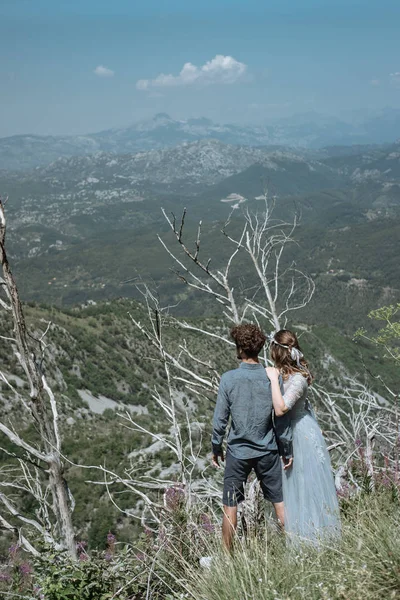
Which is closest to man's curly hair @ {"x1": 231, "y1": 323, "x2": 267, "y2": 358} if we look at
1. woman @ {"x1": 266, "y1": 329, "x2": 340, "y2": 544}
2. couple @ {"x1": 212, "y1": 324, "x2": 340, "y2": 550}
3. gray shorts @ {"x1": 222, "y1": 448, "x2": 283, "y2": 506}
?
couple @ {"x1": 212, "y1": 324, "x2": 340, "y2": 550}

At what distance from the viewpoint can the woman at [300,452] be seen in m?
3.30

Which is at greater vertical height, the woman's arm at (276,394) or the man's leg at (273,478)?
the woman's arm at (276,394)

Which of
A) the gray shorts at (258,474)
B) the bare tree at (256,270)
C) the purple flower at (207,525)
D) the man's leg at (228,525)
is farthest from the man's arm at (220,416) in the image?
the bare tree at (256,270)

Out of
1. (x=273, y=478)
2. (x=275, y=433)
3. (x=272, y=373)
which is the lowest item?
(x=273, y=478)

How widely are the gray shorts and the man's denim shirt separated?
2.0 inches

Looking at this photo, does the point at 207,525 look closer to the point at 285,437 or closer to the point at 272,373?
the point at 285,437

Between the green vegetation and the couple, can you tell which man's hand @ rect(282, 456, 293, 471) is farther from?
the green vegetation

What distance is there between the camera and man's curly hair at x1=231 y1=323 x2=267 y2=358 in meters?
3.52

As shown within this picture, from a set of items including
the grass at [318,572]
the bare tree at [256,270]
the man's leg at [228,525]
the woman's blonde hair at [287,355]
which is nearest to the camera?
the grass at [318,572]

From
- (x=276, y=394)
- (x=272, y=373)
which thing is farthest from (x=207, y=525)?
(x=272, y=373)

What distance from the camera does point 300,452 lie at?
11.4 feet

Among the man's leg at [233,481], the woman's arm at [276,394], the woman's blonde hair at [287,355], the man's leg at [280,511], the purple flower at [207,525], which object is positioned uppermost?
the woman's blonde hair at [287,355]

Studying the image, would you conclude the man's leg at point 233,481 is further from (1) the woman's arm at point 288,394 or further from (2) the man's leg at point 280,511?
(1) the woman's arm at point 288,394

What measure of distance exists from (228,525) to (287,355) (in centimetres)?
125
